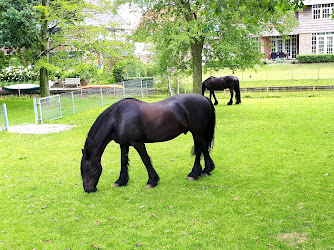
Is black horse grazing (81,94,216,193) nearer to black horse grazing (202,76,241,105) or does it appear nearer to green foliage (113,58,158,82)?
black horse grazing (202,76,241,105)

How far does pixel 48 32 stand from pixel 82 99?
4846 mm

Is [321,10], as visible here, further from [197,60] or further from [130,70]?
[197,60]

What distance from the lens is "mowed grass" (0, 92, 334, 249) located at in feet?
15.9

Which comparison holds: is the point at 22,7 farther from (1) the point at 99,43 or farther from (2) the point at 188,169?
(2) the point at 188,169

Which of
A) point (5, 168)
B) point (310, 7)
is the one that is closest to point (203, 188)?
point (5, 168)

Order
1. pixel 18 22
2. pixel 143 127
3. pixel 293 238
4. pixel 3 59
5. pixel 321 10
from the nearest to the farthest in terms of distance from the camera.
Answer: pixel 293 238, pixel 143 127, pixel 18 22, pixel 3 59, pixel 321 10

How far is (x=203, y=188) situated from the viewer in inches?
264

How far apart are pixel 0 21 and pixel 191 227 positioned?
14366 mm

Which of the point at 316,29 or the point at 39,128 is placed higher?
the point at 316,29

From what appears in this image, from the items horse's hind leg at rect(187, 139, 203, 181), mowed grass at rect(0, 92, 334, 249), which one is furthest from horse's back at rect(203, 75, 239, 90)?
horse's hind leg at rect(187, 139, 203, 181)

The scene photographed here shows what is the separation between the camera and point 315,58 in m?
33.5

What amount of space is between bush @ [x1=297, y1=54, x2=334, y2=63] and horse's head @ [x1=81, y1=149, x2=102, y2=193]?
3127cm

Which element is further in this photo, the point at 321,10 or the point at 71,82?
the point at 321,10

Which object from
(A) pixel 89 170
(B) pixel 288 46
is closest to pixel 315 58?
(B) pixel 288 46
